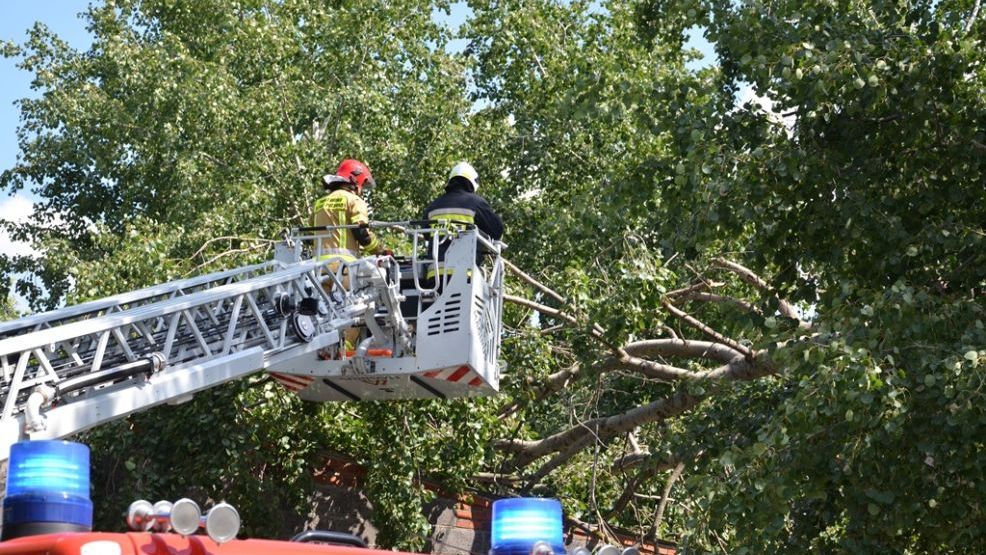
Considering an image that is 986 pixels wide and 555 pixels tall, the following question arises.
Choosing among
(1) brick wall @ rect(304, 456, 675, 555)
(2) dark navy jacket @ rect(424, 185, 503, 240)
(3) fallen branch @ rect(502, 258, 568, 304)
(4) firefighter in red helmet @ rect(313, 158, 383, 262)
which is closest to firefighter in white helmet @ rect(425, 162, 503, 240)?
(2) dark navy jacket @ rect(424, 185, 503, 240)

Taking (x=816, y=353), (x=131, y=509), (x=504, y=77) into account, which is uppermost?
(x=504, y=77)

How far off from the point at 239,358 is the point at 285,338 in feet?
2.64

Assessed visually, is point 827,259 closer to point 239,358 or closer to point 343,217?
point 343,217

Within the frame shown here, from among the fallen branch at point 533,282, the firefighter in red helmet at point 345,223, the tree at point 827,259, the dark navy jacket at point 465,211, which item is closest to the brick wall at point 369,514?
the tree at point 827,259

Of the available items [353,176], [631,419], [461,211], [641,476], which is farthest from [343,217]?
[631,419]

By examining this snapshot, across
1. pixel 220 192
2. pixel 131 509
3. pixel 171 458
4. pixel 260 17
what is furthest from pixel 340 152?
pixel 131 509

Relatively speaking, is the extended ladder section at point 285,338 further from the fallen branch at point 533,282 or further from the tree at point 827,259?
the fallen branch at point 533,282

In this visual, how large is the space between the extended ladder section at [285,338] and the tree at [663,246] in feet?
4.92

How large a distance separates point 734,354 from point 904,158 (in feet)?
12.5

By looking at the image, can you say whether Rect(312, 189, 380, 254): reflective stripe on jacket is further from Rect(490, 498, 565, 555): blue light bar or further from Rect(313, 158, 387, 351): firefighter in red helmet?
Rect(490, 498, 565, 555): blue light bar

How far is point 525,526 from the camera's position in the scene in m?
3.79

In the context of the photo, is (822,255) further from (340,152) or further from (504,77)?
(504,77)

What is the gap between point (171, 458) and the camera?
11328 millimetres

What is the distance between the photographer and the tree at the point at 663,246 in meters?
7.93
